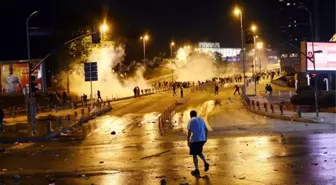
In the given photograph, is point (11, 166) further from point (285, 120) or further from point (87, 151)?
point (285, 120)

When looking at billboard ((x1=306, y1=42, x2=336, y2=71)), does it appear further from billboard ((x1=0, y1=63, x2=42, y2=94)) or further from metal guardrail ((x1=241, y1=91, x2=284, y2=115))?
billboard ((x1=0, y1=63, x2=42, y2=94))

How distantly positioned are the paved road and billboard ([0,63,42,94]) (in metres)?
25.4

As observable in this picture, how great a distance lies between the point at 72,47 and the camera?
7588cm

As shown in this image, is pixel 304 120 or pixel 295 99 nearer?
pixel 304 120

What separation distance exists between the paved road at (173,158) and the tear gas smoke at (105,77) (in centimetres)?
5044

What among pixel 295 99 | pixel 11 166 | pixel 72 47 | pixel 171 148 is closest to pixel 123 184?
pixel 11 166

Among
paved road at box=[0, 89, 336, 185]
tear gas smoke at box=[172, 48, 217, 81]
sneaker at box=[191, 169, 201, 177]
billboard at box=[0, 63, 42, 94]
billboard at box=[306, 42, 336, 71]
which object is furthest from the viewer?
tear gas smoke at box=[172, 48, 217, 81]

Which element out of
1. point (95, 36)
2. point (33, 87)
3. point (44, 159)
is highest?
point (95, 36)

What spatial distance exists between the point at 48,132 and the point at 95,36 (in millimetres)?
6995

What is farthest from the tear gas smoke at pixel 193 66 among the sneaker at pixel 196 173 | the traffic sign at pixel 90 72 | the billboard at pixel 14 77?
the sneaker at pixel 196 173

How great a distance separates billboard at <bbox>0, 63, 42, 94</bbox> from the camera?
1993 inches

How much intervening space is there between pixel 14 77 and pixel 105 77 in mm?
33427

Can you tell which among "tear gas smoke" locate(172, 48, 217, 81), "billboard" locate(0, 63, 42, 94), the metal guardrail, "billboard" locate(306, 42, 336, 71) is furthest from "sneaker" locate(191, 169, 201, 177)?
"tear gas smoke" locate(172, 48, 217, 81)

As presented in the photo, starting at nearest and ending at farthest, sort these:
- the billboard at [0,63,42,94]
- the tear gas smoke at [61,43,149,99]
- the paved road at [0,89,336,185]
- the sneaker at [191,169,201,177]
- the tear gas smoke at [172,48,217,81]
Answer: the paved road at [0,89,336,185]
the sneaker at [191,169,201,177]
the billboard at [0,63,42,94]
the tear gas smoke at [61,43,149,99]
the tear gas smoke at [172,48,217,81]
